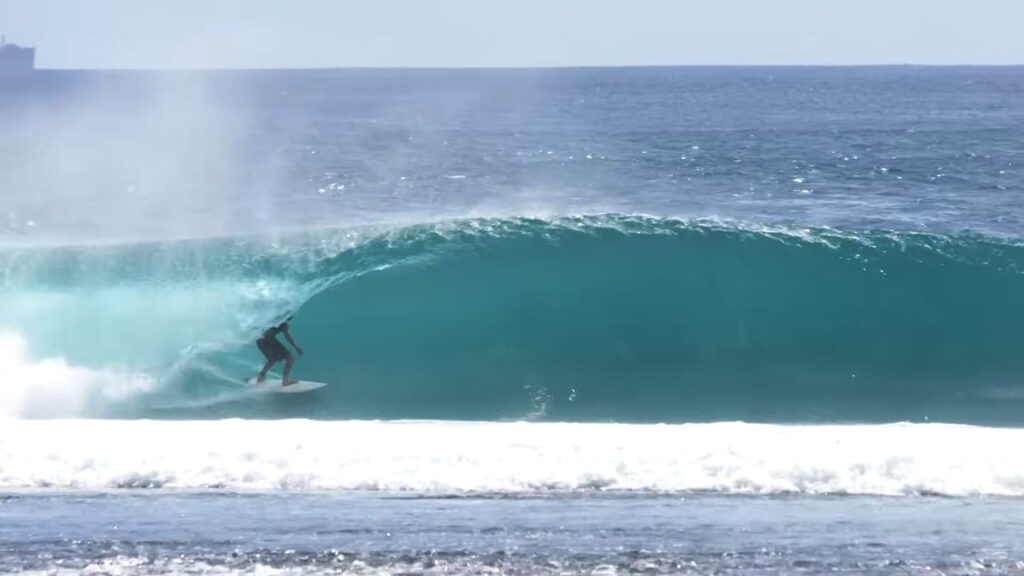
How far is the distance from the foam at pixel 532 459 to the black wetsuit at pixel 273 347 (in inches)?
142

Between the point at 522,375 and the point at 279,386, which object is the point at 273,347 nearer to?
the point at 279,386

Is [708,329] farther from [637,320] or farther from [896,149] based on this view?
[896,149]

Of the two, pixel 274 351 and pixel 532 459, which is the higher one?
pixel 274 351

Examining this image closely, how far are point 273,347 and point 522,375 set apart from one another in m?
3.17

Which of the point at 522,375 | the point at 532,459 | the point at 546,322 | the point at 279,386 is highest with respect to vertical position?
the point at 546,322

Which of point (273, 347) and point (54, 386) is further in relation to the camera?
point (273, 347)

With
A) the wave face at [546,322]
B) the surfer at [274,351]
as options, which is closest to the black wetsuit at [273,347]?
the surfer at [274,351]

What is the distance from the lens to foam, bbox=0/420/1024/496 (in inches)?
443

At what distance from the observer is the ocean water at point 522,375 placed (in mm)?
9664

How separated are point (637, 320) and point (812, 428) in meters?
6.06

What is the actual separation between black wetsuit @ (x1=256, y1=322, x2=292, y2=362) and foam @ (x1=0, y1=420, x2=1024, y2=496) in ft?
11.8

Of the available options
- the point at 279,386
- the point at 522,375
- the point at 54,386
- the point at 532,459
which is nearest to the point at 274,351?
the point at 279,386

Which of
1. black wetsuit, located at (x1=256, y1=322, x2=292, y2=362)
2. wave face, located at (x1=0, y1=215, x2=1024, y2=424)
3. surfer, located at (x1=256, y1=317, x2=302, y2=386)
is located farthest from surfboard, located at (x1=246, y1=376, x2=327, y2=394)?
black wetsuit, located at (x1=256, y1=322, x2=292, y2=362)

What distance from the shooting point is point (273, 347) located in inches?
665
